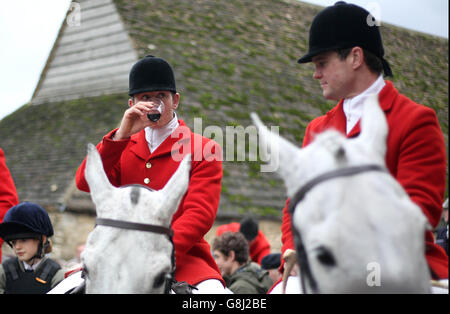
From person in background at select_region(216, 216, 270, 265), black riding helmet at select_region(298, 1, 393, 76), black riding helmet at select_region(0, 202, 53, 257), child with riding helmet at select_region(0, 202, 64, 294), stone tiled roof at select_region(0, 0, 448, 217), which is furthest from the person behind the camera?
stone tiled roof at select_region(0, 0, 448, 217)

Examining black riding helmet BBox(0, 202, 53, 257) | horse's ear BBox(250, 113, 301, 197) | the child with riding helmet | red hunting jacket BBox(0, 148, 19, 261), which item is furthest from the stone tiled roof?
horse's ear BBox(250, 113, 301, 197)

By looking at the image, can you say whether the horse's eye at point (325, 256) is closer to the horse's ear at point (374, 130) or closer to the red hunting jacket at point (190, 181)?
the horse's ear at point (374, 130)

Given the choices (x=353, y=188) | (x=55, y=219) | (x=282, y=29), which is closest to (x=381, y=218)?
(x=353, y=188)

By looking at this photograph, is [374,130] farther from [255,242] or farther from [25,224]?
[255,242]

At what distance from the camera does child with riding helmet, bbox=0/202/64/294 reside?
16.6ft

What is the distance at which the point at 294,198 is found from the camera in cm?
204

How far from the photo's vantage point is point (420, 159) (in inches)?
93.8

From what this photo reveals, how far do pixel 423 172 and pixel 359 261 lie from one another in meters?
0.78

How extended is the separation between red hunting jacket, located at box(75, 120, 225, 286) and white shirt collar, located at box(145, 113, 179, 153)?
4cm

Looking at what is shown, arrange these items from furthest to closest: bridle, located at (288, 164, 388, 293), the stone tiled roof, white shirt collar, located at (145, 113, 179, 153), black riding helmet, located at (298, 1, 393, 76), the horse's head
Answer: the stone tiled roof, white shirt collar, located at (145, 113, 179, 153), black riding helmet, located at (298, 1, 393, 76), the horse's head, bridle, located at (288, 164, 388, 293)

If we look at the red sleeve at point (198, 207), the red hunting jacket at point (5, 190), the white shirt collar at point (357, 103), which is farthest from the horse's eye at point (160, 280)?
the red hunting jacket at point (5, 190)

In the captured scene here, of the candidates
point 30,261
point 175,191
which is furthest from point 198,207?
point 30,261

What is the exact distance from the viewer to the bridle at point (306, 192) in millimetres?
A: 1890

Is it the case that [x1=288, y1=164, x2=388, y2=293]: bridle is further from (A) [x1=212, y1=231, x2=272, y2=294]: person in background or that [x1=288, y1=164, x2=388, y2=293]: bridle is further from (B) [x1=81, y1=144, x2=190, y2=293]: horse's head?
(A) [x1=212, y1=231, x2=272, y2=294]: person in background
